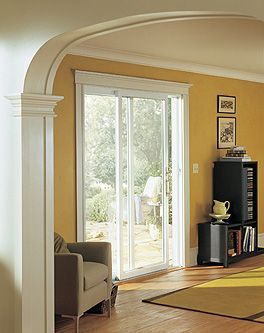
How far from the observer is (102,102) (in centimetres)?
676

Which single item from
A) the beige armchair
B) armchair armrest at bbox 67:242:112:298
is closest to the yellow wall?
armchair armrest at bbox 67:242:112:298

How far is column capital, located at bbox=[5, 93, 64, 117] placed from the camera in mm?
4164

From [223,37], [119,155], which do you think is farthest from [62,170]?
[223,37]

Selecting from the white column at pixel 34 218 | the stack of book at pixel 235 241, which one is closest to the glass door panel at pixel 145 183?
the stack of book at pixel 235 241

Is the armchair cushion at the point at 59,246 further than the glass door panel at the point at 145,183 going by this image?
No

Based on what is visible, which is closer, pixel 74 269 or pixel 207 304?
pixel 74 269

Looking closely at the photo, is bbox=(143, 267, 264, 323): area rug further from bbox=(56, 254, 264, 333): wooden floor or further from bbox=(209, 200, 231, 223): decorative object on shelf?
bbox=(209, 200, 231, 223): decorative object on shelf

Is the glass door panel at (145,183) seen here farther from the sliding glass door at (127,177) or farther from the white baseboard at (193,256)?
the white baseboard at (193,256)

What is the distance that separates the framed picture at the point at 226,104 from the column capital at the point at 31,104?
14.3 ft

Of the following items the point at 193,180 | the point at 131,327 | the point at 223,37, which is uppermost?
the point at 223,37

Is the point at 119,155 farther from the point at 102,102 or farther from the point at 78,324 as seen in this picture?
the point at 78,324

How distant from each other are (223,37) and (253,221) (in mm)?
3083

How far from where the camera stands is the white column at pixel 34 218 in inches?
166

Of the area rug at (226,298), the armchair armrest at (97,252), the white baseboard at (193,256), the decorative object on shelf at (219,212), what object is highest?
the decorative object on shelf at (219,212)
